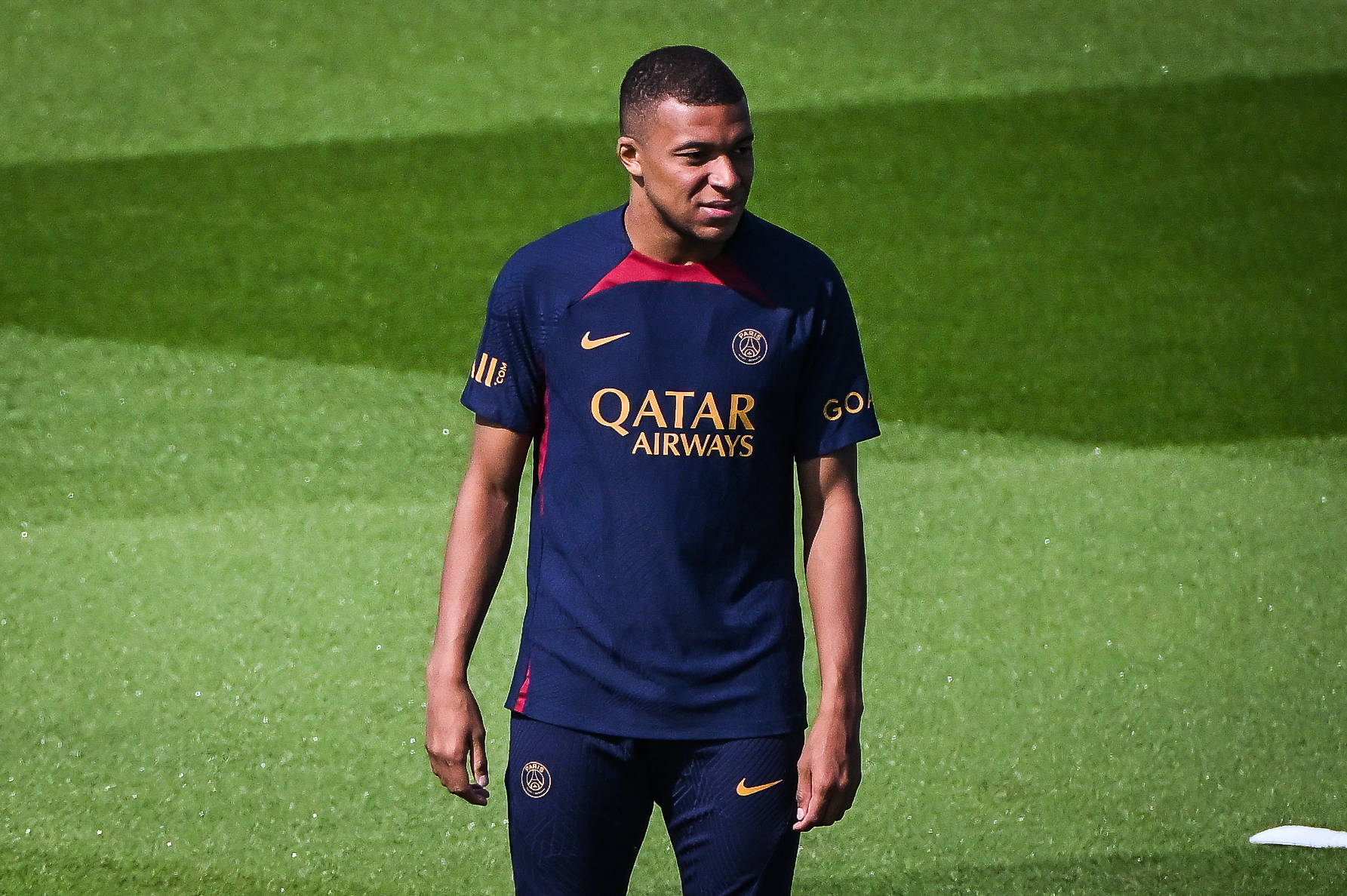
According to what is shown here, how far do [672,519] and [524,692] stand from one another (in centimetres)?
40

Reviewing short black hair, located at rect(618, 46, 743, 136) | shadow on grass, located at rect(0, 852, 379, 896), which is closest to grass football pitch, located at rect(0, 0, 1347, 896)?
shadow on grass, located at rect(0, 852, 379, 896)

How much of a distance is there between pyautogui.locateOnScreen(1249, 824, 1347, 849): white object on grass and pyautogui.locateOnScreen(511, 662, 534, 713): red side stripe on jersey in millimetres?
2912

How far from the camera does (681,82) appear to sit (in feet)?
8.18

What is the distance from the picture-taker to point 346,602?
240 inches

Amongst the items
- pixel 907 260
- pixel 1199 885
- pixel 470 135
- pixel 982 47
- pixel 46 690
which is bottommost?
pixel 1199 885

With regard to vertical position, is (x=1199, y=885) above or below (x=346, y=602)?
below

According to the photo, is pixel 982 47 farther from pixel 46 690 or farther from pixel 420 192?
pixel 46 690

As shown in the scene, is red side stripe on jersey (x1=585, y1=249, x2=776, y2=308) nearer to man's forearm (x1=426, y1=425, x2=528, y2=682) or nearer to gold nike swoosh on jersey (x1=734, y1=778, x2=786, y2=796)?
man's forearm (x1=426, y1=425, x2=528, y2=682)

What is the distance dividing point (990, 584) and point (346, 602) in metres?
2.46

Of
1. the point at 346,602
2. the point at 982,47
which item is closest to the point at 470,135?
the point at 982,47

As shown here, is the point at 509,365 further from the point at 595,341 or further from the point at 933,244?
the point at 933,244

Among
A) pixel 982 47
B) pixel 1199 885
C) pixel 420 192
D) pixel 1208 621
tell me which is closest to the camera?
pixel 1199 885

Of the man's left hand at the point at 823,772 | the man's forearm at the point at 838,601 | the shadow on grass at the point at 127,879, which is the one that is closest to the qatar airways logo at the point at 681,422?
the man's forearm at the point at 838,601

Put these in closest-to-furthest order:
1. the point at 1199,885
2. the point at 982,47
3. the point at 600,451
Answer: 1. the point at 600,451
2. the point at 1199,885
3. the point at 982,47
